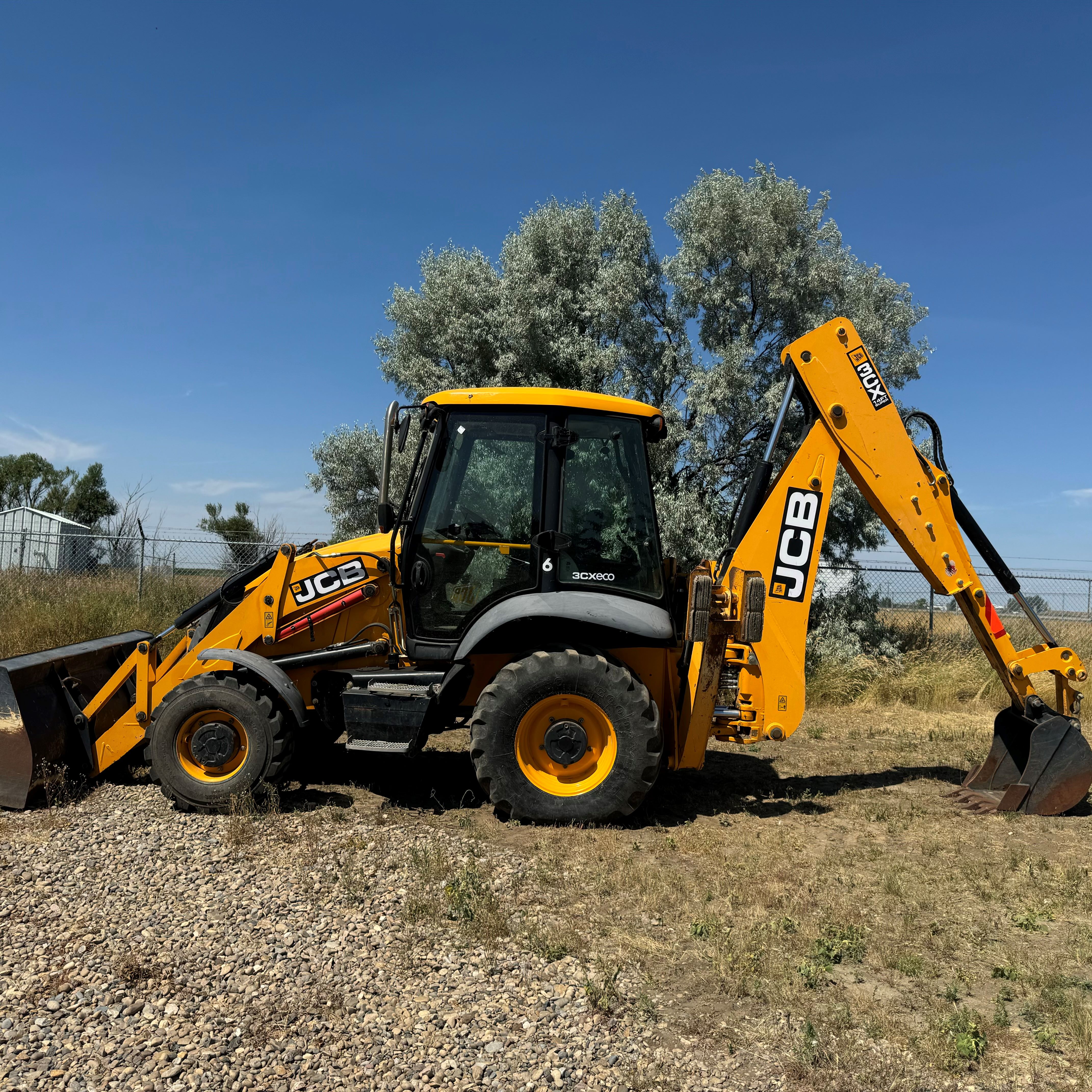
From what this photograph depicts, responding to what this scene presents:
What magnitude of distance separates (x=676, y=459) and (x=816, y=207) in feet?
14.6

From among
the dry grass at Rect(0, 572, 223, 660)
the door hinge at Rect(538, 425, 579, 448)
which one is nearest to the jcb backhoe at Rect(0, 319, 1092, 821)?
the door hinge at Rect(538, 425, 579, 448)

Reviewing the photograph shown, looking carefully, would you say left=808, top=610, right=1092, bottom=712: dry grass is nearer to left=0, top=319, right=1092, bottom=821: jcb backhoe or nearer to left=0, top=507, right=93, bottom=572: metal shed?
left=0, top=319, right=1092, bottom=821: jcb backhoe

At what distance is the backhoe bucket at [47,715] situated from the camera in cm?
559

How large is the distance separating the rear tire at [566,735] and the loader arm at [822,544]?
19.6 inches

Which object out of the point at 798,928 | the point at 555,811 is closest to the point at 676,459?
the point at 555,811

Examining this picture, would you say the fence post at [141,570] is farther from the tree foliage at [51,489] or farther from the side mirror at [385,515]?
the tree foliage at [51,489]

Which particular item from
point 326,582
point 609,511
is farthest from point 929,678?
point 326,582

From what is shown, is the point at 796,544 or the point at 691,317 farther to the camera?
the point at 691,317

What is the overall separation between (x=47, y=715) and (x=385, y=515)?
269 cm

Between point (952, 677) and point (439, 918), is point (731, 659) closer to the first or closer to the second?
point (439, 918)

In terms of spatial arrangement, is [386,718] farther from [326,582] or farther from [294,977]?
[294,977]

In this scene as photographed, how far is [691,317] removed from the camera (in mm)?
13805

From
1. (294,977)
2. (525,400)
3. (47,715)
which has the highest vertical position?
(525,400)

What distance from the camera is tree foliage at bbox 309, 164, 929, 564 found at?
12.8 metres
